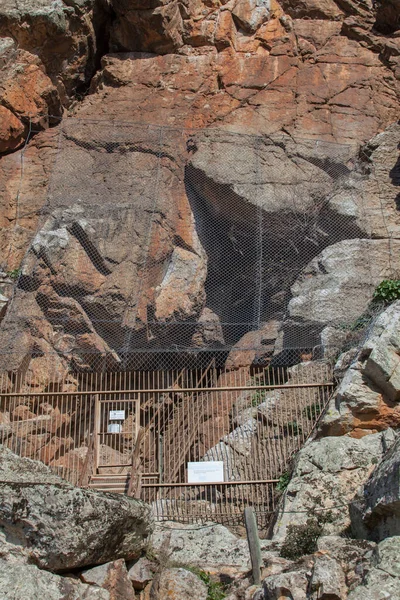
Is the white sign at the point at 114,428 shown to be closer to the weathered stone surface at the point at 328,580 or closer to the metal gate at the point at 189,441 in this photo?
the metal gate at the point at 189,441

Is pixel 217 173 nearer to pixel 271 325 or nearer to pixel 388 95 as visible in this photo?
pixel 271 325

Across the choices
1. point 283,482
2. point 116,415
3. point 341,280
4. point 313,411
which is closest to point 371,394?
point 313,411

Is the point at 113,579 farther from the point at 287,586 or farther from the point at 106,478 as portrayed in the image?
the point at 106,478

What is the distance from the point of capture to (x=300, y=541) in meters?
7.54

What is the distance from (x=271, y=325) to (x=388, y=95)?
5362 mm

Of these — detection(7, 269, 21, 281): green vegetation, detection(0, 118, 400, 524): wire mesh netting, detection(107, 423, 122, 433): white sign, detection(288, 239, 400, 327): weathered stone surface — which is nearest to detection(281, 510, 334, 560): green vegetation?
detection(0, 118, 400, 524): wire mesh netting

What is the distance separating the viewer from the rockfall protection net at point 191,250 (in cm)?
1183

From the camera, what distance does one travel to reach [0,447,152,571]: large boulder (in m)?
5.93

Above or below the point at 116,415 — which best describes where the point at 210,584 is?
below

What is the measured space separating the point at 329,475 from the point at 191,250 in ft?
16.7

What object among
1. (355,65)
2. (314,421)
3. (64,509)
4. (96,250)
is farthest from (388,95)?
(64,509)

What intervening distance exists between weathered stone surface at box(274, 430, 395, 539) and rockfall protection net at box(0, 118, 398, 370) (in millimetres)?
2371

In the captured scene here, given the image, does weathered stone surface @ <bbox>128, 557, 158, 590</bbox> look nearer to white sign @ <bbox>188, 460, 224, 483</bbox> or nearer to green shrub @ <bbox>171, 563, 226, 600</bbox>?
green shrub @ <bbox>171, 563, 226, 600</bbox>

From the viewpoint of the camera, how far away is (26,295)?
11.7 m
